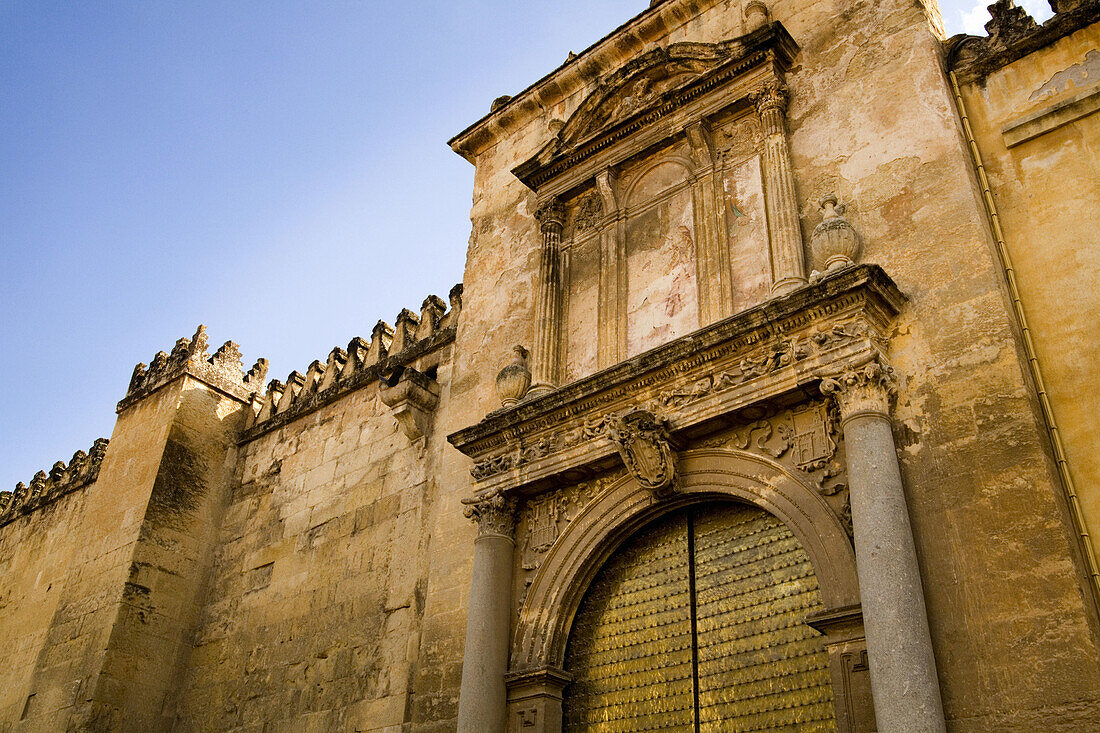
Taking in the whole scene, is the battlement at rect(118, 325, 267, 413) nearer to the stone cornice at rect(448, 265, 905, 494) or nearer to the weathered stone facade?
the weathered stone facade

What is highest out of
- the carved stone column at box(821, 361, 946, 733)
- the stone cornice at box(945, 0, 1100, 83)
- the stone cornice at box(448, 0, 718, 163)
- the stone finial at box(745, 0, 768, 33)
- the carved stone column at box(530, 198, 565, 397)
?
the stone cornice at box(448, 0, 718, 163)

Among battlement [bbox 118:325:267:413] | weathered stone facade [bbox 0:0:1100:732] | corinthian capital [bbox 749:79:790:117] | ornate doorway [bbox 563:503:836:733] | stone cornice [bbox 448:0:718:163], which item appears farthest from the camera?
battlement [bbox 118:325:267:413]

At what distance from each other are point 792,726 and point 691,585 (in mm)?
1328

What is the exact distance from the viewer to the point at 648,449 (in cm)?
720

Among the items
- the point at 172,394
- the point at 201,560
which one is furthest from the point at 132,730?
the point at 172,394

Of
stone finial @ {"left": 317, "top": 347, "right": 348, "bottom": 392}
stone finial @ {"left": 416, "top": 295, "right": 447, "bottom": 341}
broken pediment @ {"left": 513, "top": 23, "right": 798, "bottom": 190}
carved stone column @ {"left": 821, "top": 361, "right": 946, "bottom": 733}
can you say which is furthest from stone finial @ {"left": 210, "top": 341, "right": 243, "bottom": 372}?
carved stone column @ {"left": 821, "top": 361, "right": 946, "bottom": 733}

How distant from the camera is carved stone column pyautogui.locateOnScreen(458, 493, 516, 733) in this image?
7.17m

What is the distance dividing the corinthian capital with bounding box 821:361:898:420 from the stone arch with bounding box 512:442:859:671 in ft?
2.09

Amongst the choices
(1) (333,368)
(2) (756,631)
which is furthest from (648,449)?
(1) (333,368)

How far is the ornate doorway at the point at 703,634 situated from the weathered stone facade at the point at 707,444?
0.02 metres

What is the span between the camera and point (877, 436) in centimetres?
600

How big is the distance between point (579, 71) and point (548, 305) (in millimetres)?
2850

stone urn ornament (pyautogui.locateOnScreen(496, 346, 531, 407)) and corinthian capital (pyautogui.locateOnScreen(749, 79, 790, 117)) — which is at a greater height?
corinthian capital (pyautogui.locateOnScreen(749, 79, 790, 117))

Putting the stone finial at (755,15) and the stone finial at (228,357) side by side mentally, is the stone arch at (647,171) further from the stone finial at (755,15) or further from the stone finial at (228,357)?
the stone finial at (228,357)
